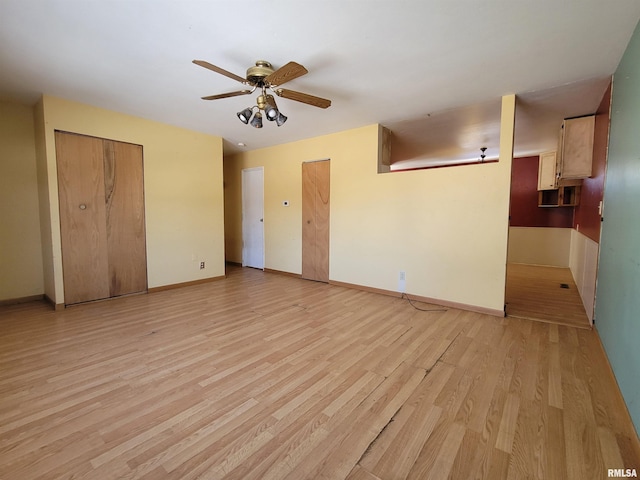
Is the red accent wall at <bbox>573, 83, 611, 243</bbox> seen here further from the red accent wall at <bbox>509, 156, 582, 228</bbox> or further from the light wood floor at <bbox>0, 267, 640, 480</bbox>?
the red accent wall at <bbox>509, 156, 582, 228</bbox>

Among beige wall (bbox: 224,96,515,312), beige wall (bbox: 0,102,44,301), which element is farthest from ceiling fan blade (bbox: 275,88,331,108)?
beige wall (bbox: 0,102,44,301)

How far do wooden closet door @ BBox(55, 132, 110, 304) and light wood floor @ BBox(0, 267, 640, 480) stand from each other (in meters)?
0.56

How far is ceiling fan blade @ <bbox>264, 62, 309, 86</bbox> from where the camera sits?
2059mm

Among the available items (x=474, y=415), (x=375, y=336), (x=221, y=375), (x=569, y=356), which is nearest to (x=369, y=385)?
(x=474, y=415)

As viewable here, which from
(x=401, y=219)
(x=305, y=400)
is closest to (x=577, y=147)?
(x=401, y=219)

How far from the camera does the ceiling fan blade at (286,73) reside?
2059mm

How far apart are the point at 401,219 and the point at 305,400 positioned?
2857mm

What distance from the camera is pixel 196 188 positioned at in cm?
457

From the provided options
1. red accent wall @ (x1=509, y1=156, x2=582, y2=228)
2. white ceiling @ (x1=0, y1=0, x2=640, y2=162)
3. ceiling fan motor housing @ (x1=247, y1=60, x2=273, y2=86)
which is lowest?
red accent wall @ (x1=509, y1=156, x2=582, y2=228)

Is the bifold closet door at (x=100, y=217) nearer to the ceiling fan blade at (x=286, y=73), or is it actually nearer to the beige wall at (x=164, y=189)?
the beige wall at (x=164, y=189)

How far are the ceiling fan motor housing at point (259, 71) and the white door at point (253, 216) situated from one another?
3204 millimetres

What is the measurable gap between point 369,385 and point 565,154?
3.53 metres

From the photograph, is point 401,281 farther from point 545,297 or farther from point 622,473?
point 622,473

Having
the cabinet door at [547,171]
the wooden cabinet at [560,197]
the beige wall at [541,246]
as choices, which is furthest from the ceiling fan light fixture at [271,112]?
the beige wall at [541,246]
